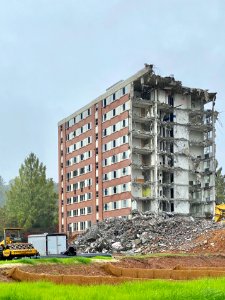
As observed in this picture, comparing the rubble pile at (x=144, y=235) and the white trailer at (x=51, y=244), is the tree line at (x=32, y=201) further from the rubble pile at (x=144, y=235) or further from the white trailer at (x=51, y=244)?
the white trailer at (x=51, y=244)

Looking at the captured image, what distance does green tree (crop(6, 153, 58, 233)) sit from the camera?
94.9 metres

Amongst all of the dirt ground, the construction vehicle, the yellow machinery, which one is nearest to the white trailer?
the construction vehicle

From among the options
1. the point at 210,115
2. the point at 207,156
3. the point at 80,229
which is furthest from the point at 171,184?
the point at 80,229

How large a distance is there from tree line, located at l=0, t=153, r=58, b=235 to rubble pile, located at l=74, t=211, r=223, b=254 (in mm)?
32649

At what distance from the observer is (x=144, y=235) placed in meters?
56.2

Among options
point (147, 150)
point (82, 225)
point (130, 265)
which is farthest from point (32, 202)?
point (130, 265)

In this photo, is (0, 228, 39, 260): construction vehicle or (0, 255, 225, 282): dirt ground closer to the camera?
(0, 255, 225, 282): dirt ground

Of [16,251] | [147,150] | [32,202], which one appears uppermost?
[147,150]

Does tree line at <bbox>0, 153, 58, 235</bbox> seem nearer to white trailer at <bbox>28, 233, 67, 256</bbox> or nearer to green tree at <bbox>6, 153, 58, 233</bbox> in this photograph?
green tree at <bbox>6, 153, 58, 233</bbox>

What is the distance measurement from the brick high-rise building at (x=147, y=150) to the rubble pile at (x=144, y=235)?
24.9 feet

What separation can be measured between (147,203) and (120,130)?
1168 cm

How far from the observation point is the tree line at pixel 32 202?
94875 millimetres

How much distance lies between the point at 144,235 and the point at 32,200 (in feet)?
148

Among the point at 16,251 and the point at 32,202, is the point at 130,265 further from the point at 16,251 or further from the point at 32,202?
the point at 32,202
